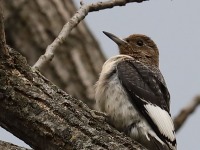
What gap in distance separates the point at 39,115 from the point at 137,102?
5.15ft

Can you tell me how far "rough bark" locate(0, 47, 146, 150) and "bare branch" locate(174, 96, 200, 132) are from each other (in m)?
1.70

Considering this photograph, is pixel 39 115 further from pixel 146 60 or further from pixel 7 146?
pixel 146 60

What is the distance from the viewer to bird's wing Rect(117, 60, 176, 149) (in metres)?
5.07

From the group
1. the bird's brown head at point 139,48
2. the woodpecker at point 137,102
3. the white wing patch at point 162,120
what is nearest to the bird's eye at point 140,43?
the bird's brown head at point 139,48

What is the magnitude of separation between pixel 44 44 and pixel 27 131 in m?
2.85

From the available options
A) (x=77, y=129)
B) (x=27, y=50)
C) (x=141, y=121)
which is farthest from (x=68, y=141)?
(x=27, y=50)

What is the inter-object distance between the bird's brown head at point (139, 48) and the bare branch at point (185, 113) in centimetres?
142

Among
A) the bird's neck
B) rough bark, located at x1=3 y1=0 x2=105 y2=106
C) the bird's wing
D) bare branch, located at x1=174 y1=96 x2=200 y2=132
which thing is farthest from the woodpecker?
the bird's neck

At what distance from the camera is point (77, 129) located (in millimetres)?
3990

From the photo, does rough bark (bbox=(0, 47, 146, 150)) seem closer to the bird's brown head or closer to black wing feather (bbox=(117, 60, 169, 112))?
black wing feather (bbox=(117, 60, 169, 112))

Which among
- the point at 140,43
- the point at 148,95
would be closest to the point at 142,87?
the point at 148,95

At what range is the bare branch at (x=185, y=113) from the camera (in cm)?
573

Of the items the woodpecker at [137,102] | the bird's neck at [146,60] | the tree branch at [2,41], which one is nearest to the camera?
the tree branch at [2,41]

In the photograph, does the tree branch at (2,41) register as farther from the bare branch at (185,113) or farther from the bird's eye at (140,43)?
the bird's eye at (140,43)
